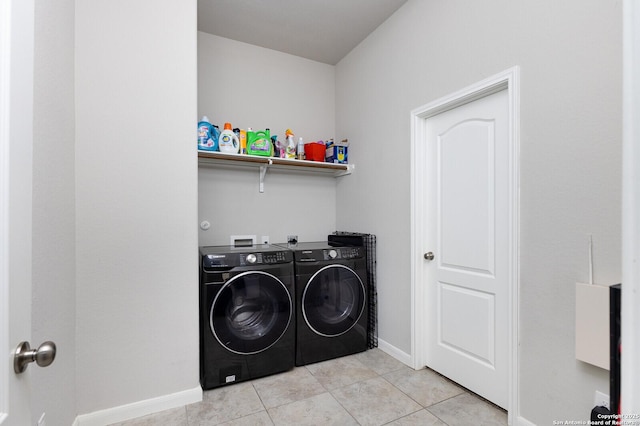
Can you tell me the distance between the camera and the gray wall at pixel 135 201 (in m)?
1.71

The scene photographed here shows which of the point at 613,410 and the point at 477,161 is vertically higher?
the point at 477,161

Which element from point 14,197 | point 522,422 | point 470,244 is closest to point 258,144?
point 470,244

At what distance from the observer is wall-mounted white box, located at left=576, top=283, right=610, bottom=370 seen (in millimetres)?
1273

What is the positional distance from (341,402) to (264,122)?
96.6 inches

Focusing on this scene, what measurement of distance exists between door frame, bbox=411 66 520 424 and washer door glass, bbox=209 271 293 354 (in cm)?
97

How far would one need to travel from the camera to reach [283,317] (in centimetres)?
227

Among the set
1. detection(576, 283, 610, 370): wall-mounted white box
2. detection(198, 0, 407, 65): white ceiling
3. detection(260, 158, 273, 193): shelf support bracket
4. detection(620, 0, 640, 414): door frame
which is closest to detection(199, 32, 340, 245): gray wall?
detection(260, 158, 273, 193): shelf support bracket

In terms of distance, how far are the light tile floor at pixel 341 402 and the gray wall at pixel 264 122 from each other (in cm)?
128

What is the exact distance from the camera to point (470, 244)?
2014 millimetres

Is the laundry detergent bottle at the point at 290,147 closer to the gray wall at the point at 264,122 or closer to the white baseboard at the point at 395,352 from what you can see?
the gray wall at the point at 264,122

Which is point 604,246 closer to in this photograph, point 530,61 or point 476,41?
point 530,61

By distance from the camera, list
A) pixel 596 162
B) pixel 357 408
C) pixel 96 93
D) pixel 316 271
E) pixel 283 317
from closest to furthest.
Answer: pixel 596 162 → pixel 96 93 → pixel 357 408 → pixel 283 317 → pixel 316 271

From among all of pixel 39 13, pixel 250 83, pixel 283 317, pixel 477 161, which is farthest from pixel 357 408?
pixel 250 83

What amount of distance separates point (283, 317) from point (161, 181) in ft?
4.07
